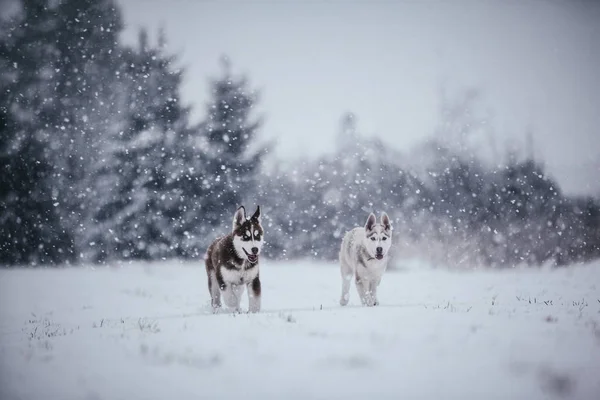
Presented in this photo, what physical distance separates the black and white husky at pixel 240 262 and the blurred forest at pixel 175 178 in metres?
12.5

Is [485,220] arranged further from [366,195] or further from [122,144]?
[122,144]

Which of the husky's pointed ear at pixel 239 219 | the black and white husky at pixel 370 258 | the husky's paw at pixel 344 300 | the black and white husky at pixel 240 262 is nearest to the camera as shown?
the black and white husky at pixel 240 262

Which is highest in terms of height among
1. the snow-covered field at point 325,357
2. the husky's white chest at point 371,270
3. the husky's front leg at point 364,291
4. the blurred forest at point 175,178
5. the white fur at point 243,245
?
the blurred forest at point 175,178

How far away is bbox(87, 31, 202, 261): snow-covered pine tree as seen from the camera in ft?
60.2

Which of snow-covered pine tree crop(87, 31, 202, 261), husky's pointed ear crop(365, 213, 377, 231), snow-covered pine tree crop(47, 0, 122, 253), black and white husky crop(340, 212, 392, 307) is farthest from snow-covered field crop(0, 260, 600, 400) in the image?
snow-covered pine tree crop(87, 31, 202, 261)

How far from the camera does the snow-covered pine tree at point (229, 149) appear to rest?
20219 millimetres

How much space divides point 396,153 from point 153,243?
15404mm

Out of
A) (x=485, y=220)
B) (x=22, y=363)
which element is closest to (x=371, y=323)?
(x=22, y=363)

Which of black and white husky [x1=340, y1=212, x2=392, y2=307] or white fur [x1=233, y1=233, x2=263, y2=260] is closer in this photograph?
white fur [x1=233, y1=233, x2=263, y2=260]

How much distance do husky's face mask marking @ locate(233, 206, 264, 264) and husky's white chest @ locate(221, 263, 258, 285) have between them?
0.19m

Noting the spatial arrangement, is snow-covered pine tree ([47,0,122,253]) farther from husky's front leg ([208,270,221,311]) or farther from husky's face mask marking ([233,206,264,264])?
husky's face mask marking ([233,206,264,264])

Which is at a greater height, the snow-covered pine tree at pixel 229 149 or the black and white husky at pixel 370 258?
the snow-covered pine tree at pixel 229 149

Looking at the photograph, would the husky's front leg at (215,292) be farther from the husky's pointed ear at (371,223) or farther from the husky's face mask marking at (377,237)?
the husky's pointed ear at (371,223)

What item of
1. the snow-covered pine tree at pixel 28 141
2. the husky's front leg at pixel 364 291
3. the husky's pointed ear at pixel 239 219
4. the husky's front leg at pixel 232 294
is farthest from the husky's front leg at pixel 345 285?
the snow-covered pine tree at pixel 28 141
